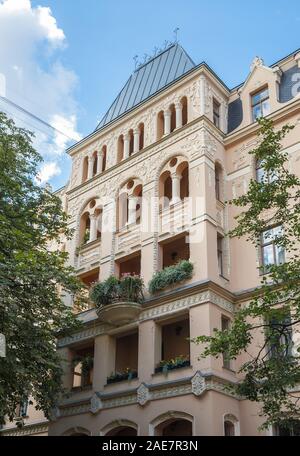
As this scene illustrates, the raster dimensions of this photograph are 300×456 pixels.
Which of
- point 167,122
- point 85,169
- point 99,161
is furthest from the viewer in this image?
point 85,169

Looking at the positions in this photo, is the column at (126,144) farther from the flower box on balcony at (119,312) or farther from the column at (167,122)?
the flower box on balcony at (119,312)

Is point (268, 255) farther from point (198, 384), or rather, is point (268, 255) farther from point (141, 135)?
point (141, 135)

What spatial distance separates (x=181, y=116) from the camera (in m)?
27.6

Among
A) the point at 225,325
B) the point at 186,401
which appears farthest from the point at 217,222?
the point at 186,401

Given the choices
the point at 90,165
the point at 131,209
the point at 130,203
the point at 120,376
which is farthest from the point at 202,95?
the point at 120,376

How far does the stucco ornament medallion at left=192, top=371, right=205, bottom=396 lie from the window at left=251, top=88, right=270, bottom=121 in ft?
41.6

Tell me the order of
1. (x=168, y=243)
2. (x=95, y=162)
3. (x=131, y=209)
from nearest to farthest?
1. (x=168, y=243)
2. (x=131, y=209)
3. (x=95, y=162)

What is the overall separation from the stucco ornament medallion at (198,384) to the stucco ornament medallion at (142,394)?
7.02ft

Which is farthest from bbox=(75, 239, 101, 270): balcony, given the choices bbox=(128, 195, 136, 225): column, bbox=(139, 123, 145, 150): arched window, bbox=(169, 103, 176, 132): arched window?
bbox=(169, 103, 176, 132): arched window

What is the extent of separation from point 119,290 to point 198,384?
5.54 metres

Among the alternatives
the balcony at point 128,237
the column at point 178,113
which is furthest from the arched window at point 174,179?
the column at point 178,113

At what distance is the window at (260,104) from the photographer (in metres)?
26.9

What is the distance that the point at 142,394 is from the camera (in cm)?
2173

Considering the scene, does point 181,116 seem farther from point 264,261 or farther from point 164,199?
point 264,261
